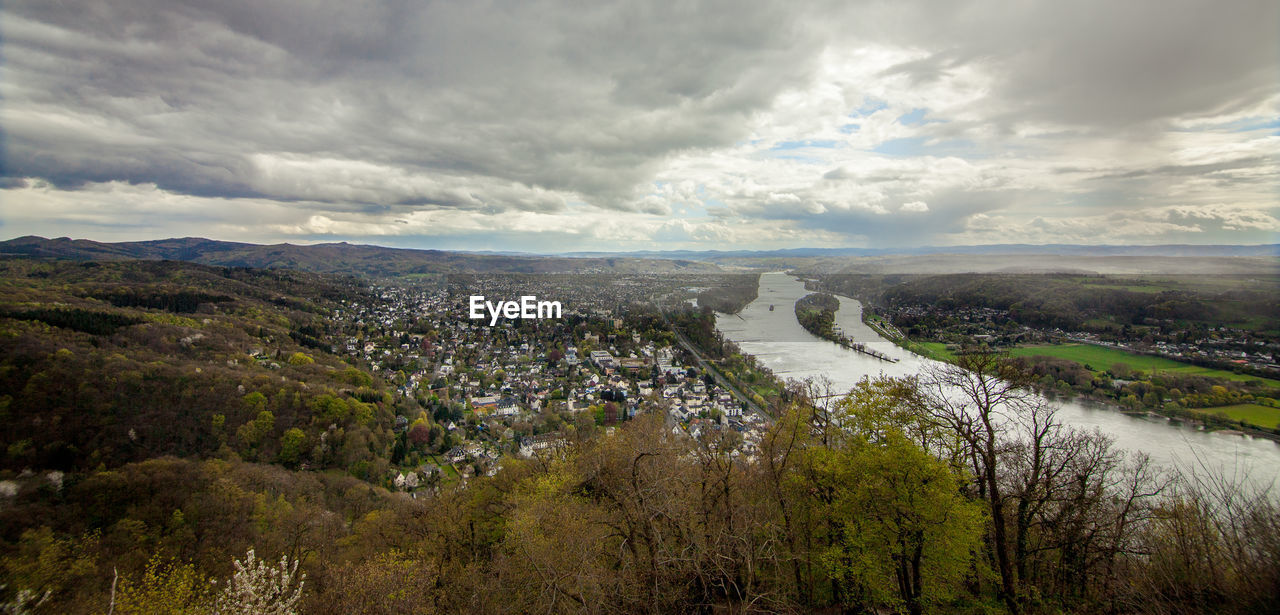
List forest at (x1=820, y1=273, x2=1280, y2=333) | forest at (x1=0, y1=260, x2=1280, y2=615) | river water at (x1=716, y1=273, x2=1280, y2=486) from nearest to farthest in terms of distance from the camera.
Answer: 1. forest at (x1=0, y1=260, x2=1280, y2=615)
2. river water at (x1=716, y1=273, x2=1280, y2=486)
3. forest at (x1=820, y1=273, x2=1280, y2=333)

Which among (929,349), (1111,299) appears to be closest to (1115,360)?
(1111,299)

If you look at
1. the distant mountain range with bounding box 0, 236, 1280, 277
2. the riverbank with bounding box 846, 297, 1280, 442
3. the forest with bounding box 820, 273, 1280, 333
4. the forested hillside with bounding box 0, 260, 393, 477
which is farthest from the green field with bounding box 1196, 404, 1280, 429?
the distant mountain range with bounding box 0, 236, 1280, 277

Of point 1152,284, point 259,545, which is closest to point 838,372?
point 1152,284

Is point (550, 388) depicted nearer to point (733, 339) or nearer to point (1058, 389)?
point (733, 339)

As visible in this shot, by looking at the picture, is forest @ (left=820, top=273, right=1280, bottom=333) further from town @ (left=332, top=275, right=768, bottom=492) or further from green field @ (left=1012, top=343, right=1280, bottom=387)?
town @ (left=332, top=275, right=768, bottom=492)

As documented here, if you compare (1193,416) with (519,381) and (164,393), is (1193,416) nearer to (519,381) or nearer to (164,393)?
(519,381)

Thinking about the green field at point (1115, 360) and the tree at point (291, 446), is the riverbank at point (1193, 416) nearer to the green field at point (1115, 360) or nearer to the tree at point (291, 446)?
the green field at point (1115, 360)

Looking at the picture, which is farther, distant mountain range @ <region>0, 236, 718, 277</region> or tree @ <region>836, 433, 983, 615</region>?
distant mountain range @ <region>0, 236, 718, 277</region>
